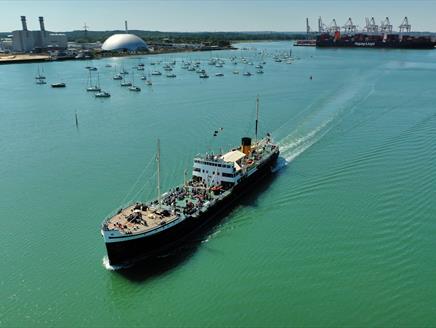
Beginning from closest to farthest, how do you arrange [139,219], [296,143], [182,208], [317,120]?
[139,219] < [182,208] < [296,143] < [317,120]

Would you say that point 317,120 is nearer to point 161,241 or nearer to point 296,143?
point 296,143

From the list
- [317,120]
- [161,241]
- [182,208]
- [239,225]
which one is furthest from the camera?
[317,120]

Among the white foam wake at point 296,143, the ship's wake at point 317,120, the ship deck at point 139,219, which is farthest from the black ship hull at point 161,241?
the ship's wake at point 317,120

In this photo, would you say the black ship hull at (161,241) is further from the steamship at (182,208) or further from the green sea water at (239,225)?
the green sea water at (239,225)

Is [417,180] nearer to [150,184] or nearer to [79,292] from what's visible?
[150,184]

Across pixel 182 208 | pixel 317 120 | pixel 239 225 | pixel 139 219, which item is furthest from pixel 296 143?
pixel 139 219

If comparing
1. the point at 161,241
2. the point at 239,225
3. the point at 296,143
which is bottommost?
the point at 239,225

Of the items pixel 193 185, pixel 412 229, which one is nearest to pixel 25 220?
pixel 193 185
